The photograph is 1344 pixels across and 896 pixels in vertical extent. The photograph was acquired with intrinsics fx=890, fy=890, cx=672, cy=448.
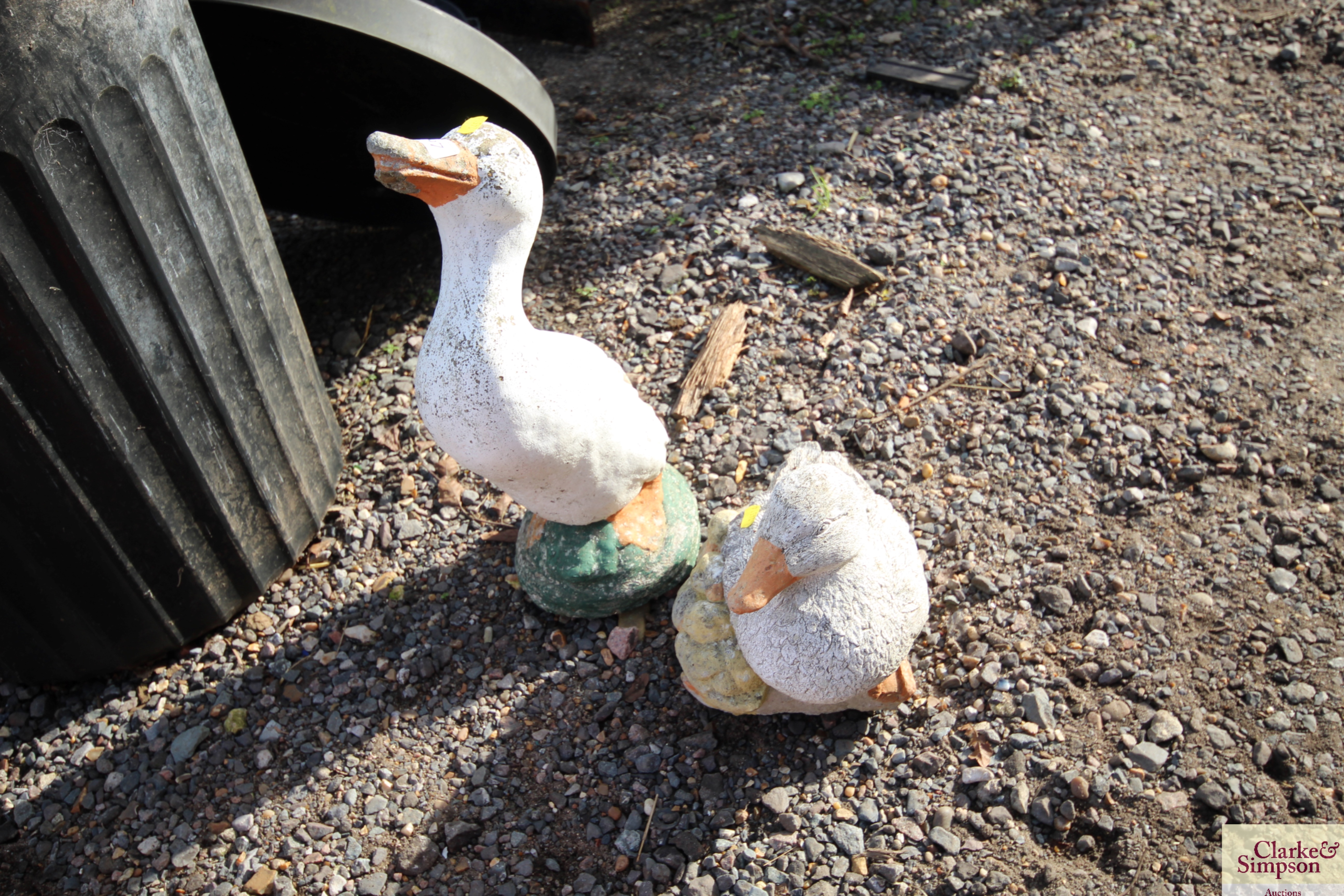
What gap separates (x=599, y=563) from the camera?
89.4 inches

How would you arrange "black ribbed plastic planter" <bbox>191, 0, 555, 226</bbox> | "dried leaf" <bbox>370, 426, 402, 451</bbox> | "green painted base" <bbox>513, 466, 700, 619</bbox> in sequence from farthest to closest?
"dried leaf" <bbox>370, 426, 402, 451</bbox> → "black ribbed plastic planter" <bbox>191, 0, 555, 226</bbox> → "green painted base" <bbox>513, 466, 700, 619</bbox>

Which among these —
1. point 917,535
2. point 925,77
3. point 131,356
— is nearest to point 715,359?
point 917,535

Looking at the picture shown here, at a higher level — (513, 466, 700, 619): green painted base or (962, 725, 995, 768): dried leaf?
(513, 466, 700, 619): green painted base

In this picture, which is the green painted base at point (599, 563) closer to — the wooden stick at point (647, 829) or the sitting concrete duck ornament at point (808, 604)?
the sitting concrete duck ornament at point (808, 604)

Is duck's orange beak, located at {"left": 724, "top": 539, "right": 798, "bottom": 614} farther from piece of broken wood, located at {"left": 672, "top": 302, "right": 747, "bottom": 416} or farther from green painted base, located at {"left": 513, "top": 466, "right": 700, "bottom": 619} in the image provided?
piece of broken wood, located at {"left": 672, "top": 302, "right": 747, "bottom": 416}

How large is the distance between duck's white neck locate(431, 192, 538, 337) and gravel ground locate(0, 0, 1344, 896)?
0.97 m

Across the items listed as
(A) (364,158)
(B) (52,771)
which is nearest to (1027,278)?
(A) (364,158)

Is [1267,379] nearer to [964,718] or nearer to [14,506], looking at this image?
[964,718]

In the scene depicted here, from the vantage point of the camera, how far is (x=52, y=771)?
2277 mm

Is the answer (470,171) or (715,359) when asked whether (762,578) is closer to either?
(470,171)

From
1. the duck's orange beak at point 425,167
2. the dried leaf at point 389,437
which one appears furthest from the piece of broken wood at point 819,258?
the duck's orange beak at point 425,167

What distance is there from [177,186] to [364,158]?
147 centimetres

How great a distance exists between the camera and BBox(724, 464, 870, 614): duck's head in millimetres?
1815

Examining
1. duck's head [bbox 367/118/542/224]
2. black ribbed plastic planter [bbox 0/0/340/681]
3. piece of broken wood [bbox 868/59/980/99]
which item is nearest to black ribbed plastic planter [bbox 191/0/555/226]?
black ribbed plastic planter [bbox 0/0/340/681]
